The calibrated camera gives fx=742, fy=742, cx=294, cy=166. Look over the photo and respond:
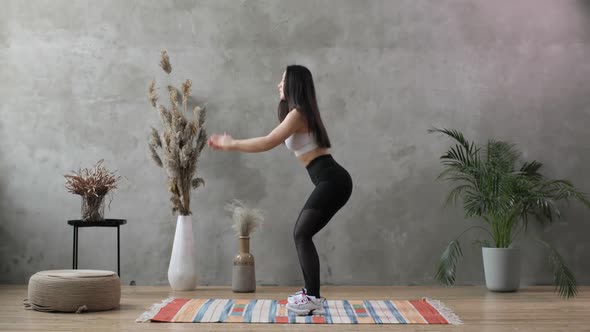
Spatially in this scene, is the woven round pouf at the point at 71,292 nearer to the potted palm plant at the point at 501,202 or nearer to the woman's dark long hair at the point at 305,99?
the woman's dark long hair at the point at 305,99

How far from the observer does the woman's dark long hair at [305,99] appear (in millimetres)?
4496

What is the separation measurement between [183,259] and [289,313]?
162 cm

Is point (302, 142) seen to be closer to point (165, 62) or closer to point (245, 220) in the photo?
point (245, 220)

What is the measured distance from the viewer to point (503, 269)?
5.83m

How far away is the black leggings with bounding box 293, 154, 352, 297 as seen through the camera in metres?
4.46

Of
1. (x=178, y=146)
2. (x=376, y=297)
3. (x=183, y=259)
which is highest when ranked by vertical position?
(x=178, y=146)

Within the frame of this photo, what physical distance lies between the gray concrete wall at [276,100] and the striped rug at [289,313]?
51.1 inches

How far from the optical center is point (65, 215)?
634 centimetres

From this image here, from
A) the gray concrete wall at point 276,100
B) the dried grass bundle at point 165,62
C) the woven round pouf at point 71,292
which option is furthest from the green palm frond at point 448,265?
the dried grass bundle at point 165,62

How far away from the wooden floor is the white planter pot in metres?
0.11

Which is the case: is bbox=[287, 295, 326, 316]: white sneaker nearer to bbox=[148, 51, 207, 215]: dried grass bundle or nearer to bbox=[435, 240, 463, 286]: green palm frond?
bbox=[435, 240, 463, 286]: green palm frond

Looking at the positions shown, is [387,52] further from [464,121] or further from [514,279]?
[514,279]

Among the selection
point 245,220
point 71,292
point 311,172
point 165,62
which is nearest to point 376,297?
point 245,220

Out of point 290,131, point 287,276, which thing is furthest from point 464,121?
point 290,131
